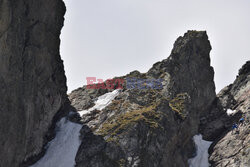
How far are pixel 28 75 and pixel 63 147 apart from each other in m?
12.9

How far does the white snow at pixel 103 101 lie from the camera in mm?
59344

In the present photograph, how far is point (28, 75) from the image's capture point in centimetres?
4266

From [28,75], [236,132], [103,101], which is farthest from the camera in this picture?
[103,101]

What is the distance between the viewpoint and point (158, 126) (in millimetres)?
50531

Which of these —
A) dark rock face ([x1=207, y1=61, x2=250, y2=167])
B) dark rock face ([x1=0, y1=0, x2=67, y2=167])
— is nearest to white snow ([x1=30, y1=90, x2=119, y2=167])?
dark rock face ([x1=0, y1=0, x2=67, y2=167])

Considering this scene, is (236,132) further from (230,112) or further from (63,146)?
(63,146)

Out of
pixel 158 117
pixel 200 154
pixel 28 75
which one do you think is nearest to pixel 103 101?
pixel 158 117

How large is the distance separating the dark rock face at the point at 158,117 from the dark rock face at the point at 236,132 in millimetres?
3781

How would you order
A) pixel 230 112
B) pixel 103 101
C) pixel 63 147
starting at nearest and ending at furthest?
pixel 63 147, pixel 103 101, pixel 230 112

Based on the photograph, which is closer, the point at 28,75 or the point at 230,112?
the point at 28,75

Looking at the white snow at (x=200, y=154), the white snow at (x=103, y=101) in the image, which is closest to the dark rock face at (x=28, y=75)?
the white snow at (x=103, y=101)

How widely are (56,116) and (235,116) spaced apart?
3063 centimetres

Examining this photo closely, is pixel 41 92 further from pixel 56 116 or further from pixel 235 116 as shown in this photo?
pixel 235 116

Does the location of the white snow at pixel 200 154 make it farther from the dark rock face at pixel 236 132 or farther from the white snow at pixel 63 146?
the white snow at pixel 63 146
